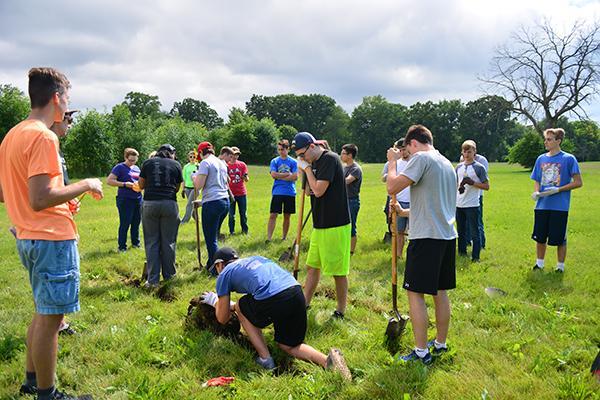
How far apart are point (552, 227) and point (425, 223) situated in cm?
423

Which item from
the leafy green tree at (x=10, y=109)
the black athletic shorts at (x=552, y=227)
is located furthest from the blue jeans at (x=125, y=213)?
the leafy green tree at (x=10, y=109)

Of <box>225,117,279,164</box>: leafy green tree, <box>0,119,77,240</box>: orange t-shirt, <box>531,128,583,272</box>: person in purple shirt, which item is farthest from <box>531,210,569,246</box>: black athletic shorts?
<box>225,117,279,164</box>: leafy green tree

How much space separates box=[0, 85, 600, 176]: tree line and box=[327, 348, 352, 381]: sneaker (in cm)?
3487

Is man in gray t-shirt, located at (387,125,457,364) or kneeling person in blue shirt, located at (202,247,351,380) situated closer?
man in gray t-shirt, located at (387,125,457,364)

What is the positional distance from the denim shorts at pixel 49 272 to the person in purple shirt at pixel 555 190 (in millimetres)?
6813

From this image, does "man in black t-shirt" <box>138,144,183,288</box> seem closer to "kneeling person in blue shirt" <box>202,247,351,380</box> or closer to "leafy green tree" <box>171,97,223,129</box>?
"kneeling person in blue shirt" <box>202,247,351,380</box>

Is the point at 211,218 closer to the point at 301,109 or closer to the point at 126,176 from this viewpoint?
the point at 126,176

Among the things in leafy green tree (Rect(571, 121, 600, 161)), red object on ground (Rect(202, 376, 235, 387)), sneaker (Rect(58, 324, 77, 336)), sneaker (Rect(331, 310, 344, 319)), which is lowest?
sneaker (Rect(58, 324, 77, 336))

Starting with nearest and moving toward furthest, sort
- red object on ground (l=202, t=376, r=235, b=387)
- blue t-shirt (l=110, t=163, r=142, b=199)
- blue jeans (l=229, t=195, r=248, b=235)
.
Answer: red object on ground (l=202, t=376, r=235, b=387) < blue t-shirt (l=110, t=163, r=142, b=199) < blue jeans (l=229, t=195, r=248, b=235)

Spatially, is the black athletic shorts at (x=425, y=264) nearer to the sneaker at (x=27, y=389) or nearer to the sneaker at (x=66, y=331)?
the sneaker at (x=27, y=389)

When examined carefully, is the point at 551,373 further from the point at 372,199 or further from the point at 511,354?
the point at 372,199

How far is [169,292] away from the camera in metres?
6.24

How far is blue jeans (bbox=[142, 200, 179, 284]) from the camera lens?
645cm

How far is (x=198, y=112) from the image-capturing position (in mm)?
110625
